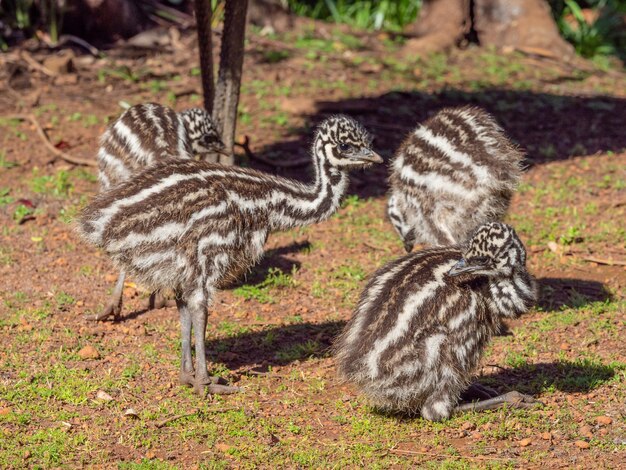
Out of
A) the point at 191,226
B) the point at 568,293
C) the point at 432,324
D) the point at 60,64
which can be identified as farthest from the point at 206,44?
the point at 432,324

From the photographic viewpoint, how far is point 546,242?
10688 millimetres

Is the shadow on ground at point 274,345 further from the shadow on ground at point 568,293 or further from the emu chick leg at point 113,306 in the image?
the shadow on ground at point 568,293

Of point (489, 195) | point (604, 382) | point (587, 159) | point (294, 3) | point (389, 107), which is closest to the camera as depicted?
point (604, 382)

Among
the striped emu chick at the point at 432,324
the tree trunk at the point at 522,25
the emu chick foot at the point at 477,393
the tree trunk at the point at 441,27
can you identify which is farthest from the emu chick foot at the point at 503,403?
the tree trunk at the point at 522,25

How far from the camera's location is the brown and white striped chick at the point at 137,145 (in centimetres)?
933

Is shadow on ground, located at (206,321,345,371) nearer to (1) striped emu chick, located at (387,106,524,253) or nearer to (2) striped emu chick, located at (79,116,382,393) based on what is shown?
(2) striped emu chick, located at (79,116,382,393)

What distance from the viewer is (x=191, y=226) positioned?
7.52 m

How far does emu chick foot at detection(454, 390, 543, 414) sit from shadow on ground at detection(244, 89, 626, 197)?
504 cm

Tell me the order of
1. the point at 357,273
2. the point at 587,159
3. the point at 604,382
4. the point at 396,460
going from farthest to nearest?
the point at 587,159 → the point at 357,273 → the point at 604,382 → the point at 396,460

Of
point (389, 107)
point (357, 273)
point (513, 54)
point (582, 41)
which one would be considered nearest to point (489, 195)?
point (357, 273)

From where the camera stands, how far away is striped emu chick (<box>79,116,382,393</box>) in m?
A: 7.46

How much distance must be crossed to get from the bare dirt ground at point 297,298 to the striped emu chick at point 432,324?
0.33 meters

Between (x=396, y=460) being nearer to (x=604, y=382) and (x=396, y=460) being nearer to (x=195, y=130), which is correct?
(x=604, y=382)

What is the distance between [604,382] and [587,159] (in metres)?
5.55
